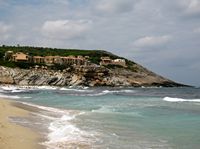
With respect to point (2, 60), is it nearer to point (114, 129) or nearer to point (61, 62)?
point (61, 62)

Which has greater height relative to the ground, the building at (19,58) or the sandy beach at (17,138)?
the building at (19,58)

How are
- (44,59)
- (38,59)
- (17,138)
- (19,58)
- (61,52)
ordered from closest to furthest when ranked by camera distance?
1. (17,138)
2. (19,58)
3. (38,59)
4. (44,59)
5. (61,52)

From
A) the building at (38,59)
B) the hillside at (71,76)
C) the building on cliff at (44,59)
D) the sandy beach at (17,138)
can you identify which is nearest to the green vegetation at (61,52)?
the building on cliff at (44,59)

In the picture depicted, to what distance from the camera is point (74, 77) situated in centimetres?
12800

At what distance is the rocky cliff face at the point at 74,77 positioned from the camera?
120 m

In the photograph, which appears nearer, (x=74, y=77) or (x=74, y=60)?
(x=74, y=77)

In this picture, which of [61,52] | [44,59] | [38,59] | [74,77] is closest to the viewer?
[74,77]

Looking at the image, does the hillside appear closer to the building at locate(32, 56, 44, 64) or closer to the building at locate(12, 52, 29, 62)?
the building at locate(12, 52, 29, 62)

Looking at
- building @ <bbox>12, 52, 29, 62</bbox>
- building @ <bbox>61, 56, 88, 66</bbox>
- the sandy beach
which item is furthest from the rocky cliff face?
the sandy beach

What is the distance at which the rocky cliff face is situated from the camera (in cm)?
11956

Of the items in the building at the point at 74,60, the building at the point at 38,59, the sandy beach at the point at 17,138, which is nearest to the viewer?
→ the sandy beach at the point at 17,138

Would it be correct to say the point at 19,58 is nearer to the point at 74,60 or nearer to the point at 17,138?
the point at 74,60

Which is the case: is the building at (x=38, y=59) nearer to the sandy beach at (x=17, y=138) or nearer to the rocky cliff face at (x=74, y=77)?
the rocky cliff face at (x=74, y=77)

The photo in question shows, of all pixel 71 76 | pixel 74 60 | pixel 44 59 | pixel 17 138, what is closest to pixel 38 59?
pixel 44 59
